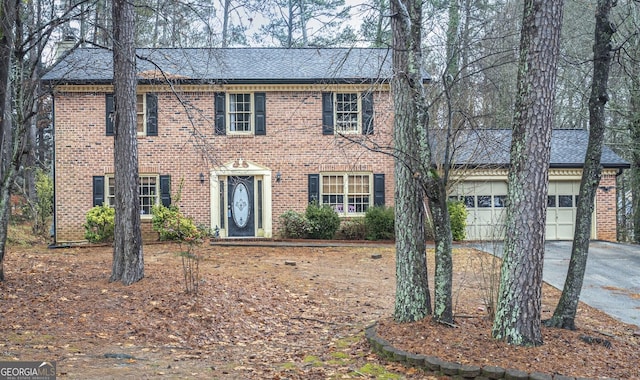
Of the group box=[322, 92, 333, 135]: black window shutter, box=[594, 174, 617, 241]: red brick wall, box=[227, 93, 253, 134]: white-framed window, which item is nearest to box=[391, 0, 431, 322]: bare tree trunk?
box=[322, 92, 333, 135]: black window shutter

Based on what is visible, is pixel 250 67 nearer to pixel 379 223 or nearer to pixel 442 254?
pixel 379 223

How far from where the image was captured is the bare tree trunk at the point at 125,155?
930 cm

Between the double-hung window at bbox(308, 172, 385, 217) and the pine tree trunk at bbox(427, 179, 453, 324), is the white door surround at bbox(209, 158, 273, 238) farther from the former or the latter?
the pine tree trunk at bbox(427, 179, 453, 324)

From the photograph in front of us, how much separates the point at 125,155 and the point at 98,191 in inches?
340

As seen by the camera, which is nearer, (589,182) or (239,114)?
(589,182)

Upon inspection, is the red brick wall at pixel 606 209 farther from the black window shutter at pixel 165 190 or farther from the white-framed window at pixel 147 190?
the white-framed window at pixel 147 190

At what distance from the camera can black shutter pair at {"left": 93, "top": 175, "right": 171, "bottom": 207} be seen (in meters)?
17.3

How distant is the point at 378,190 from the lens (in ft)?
58.4

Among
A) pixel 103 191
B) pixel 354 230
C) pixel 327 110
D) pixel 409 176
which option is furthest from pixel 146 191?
pixel 409 176

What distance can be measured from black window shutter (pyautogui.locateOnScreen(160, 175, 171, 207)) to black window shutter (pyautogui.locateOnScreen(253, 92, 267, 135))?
3235 millimetres

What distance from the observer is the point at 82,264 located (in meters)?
11.4

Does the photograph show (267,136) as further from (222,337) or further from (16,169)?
(222,337)

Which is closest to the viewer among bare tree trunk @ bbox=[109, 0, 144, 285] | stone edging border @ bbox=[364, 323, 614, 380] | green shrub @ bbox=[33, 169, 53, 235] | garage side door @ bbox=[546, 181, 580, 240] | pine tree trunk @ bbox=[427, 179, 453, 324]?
stone edging border @ bbox=[364, 323, 614, 380]

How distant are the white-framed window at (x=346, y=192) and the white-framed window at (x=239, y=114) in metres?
2.96
